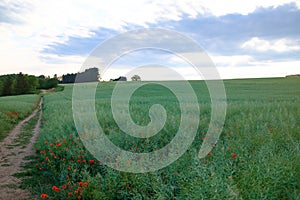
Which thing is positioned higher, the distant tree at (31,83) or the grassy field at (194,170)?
the distant tree at (31,83)

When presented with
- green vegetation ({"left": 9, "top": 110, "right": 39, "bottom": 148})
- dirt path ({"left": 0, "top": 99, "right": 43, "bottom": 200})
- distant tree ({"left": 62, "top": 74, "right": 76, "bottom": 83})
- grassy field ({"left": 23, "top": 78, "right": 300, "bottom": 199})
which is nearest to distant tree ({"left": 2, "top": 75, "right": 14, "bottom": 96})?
distant tree ({"left": 62, "top": 74, "right": 76, "bottom": 83})

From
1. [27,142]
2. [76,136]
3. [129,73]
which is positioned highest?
[129,73]

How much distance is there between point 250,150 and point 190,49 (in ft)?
11.1

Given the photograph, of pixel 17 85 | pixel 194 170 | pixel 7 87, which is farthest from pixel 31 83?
pixel 194 170

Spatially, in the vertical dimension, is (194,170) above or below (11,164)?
above

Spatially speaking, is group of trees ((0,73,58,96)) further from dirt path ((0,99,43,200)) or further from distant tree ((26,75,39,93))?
dirt path ((0,99,43,200))

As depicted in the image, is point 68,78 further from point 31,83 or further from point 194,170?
point 194,170

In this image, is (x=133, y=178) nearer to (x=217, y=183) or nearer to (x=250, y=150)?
(x=217, y=183)

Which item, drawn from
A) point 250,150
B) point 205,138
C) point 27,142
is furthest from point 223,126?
point 27,142

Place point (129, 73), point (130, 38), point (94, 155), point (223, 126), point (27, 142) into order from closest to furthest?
point (94, 155)
point (223, 126)
point (130, 38)
point (129, 73)
point (27, 142)

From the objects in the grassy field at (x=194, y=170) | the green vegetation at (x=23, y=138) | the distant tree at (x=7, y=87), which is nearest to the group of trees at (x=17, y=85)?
the distant tree at (x=7, y=87)

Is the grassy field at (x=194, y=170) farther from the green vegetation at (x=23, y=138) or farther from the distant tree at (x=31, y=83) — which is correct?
the distant tree at (x=31, y=83)

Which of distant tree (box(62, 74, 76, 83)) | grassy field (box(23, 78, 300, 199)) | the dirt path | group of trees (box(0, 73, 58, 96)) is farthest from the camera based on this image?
distant tree (box(62, 74, 76, 83))

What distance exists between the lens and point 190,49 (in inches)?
307
